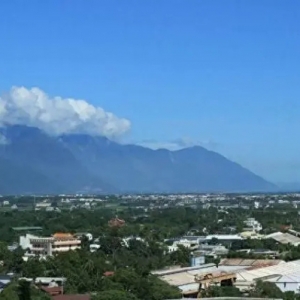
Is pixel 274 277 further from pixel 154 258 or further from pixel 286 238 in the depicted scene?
pixel 286 238

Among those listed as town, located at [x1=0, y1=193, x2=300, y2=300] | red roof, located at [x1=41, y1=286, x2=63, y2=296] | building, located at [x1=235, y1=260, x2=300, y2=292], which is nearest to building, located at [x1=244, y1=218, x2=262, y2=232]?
town, located at [x1=0, y1=193, x2=300, y2=300]

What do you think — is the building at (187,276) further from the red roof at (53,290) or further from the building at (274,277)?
the red roof at (53,290)

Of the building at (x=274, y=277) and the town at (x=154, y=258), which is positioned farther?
the building at (x=274, y=277)

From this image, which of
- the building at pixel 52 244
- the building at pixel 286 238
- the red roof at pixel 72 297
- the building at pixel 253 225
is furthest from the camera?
the building at pixel 253 225

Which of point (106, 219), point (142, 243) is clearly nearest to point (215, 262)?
point (142, 243)

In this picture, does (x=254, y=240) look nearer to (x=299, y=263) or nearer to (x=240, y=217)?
(x=299, y=263)

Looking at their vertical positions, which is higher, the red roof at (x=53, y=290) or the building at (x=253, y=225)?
the building at (x=253, y=225)

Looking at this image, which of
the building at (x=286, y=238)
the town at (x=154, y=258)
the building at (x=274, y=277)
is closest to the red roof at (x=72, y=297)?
the town at (x=154, y=258)

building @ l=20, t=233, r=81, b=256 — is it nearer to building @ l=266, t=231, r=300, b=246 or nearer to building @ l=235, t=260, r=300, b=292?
building @ l=266, t=231, r=300, b=246
